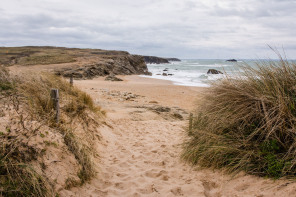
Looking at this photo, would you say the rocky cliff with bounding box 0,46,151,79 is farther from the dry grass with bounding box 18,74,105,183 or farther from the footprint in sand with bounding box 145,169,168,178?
the footprint in sand with bounding box 145,169,168,178

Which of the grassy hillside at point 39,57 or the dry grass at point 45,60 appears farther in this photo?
the grassy hillside at point 39,57

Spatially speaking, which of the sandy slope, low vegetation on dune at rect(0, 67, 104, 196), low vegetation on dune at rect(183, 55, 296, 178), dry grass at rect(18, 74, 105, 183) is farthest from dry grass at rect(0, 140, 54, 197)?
low vegetation on dune at rect(183, 55, 296, 178)

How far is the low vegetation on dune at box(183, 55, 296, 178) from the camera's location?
137 inches

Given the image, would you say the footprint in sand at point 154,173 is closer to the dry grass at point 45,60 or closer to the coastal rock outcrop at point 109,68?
the coastal rock outcrop at point 109,68

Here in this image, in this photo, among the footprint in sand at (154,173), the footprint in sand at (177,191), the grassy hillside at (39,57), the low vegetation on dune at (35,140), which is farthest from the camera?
the grassy hillside at (39,57)

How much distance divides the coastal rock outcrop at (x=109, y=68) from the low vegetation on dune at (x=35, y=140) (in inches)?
652

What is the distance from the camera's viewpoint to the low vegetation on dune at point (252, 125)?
3.47 metres

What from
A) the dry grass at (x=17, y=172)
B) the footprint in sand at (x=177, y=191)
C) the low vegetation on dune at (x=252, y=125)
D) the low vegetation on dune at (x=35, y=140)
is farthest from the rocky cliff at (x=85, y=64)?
the footprint in sand at (x=177, y=191)

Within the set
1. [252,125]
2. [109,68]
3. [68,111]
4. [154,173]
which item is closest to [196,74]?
[109,68]

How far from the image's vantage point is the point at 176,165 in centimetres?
473

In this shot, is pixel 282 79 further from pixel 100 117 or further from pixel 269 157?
pixel 100 117

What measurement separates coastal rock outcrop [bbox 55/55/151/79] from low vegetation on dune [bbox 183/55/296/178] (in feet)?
62.0

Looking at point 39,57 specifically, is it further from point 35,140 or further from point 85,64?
point 35,140

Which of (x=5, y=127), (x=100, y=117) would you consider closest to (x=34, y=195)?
(x=5, y=127)
